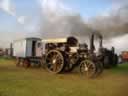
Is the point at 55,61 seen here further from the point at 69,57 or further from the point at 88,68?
A: the point at 88,68

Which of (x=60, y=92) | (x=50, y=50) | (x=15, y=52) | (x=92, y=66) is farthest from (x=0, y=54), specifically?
(x=60, y=92)

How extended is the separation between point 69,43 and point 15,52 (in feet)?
30.9

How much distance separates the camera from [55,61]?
1906cm

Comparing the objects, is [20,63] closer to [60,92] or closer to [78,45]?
[78,45]

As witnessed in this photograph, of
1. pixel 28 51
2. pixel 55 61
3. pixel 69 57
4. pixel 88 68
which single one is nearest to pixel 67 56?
pixel 69 57

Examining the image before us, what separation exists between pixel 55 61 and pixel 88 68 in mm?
3180

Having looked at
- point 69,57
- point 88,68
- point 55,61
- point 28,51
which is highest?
point 28,51

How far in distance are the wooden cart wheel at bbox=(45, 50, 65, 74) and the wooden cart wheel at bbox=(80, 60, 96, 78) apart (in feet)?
6.42

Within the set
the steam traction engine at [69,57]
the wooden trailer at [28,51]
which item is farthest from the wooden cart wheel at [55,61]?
the wooden trailer at [28,51]

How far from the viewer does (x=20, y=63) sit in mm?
26969

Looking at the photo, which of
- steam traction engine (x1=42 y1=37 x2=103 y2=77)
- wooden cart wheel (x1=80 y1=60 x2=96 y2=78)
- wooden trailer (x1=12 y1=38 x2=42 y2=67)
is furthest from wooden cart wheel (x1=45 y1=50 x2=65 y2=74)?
wooden trailer (x1=12 y1=38 x2=42 y2=67)

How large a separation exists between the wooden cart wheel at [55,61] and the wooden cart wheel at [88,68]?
6.42ft

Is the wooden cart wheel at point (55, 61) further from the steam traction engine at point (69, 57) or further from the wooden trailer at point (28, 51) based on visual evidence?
the wooden trailer at point (28, 51)

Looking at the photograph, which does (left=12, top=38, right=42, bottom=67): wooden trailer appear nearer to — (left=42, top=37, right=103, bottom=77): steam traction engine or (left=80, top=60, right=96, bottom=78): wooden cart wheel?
(left=42, top=37, right=103, bottom=77): steam traction engine
